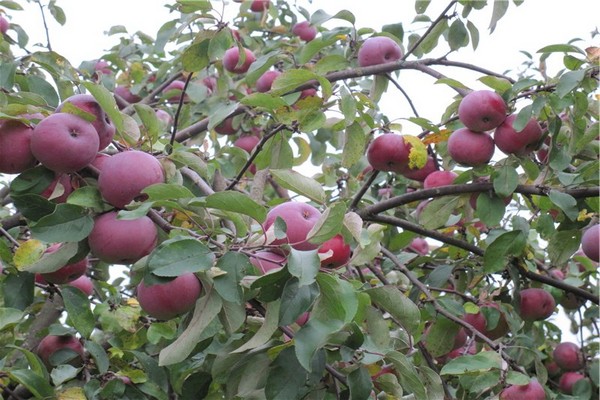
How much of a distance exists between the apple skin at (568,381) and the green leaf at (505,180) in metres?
1.07

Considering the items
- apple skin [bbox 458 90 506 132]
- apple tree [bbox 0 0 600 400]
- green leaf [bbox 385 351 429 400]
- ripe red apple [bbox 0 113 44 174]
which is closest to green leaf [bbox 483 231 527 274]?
apple tree [bbox 0 0 600 400]

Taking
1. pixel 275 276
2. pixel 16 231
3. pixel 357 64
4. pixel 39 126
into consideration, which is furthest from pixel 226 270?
pixel 357 64

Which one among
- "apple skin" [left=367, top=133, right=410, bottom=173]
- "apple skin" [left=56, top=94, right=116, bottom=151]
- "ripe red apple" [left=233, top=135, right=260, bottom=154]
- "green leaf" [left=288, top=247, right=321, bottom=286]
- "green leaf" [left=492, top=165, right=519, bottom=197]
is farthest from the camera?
"ripe red apple" [left=233, top=135, right=260, bottom=154]

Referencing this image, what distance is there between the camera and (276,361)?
1214 millimetres

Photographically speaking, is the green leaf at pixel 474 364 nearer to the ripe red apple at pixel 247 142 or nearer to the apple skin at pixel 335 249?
the apple skin at pixel 335 249

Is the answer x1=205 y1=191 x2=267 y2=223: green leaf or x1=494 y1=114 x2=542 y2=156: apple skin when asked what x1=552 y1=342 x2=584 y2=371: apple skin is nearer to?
x1=494 y1=114 x2=542 y2=156: apple skin

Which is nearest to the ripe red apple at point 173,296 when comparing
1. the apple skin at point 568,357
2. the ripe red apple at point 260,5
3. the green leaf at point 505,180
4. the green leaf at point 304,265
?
the green leaf at point 304,265

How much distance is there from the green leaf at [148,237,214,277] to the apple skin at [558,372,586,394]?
5.92 ft

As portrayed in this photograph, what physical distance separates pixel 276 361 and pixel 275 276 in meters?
0.20

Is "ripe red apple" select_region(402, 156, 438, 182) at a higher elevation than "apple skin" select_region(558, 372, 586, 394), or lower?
higher

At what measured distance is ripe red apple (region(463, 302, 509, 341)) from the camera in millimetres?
1943

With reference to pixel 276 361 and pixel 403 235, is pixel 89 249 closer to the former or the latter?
pixel 276 361

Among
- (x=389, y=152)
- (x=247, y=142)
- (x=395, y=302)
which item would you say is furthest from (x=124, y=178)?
(x=247, y=142)

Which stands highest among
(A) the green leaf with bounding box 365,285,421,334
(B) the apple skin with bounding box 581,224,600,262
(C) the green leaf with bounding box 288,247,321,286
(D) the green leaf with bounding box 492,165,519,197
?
(D) the green leaf with bounding box 492,165,519,197
